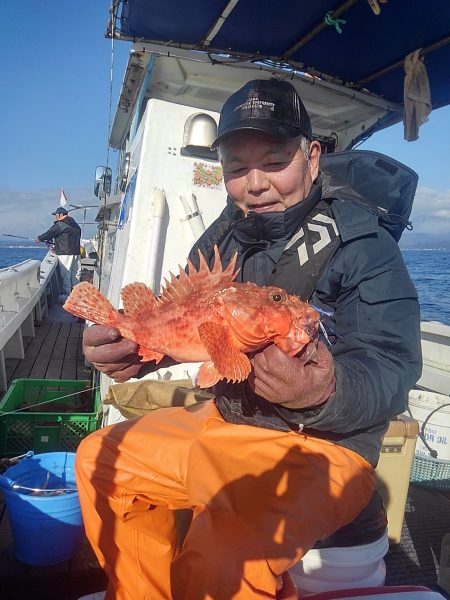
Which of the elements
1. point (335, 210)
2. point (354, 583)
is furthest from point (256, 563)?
point (335, 210)

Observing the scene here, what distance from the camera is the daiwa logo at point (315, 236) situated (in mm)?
2273

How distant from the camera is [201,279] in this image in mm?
2346

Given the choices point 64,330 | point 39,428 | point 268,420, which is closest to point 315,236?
point 268,420

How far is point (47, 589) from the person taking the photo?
295 centimetres

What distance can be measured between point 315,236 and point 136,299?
1060mm

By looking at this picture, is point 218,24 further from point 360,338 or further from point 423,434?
point 423,434

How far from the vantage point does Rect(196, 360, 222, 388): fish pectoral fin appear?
1.94 m

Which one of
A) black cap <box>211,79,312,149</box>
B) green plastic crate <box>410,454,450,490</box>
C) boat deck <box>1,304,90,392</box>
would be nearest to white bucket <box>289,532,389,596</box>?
black cap <box>211,79,312,149</box>

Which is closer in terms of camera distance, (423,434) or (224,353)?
(224,353)

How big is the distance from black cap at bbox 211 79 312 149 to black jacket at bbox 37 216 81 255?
1443 cm

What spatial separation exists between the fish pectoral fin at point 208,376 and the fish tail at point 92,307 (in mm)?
620

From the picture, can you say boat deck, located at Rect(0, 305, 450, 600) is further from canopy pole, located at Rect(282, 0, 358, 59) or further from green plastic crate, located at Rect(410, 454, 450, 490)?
canopy pole, located at Rect(282, 0, 358, 59)

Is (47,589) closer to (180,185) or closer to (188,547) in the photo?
(188,547)

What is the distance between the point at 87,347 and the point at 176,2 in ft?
10.9
